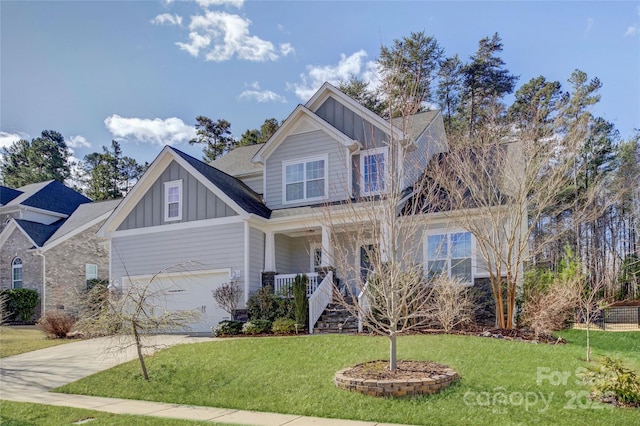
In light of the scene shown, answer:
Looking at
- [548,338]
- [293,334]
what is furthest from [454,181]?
[293,334]

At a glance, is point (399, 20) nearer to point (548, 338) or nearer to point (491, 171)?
point (491, 171)

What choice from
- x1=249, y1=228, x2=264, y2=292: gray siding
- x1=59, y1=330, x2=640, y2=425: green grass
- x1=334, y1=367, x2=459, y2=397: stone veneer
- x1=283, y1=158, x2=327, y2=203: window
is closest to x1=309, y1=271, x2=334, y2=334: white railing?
x1=59, y1=330, x2=640, y2=425: green grass

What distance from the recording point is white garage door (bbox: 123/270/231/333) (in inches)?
656

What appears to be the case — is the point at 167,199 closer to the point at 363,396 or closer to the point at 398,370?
the point at 398,370

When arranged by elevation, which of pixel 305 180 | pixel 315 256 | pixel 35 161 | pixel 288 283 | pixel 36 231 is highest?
pixel 35 161

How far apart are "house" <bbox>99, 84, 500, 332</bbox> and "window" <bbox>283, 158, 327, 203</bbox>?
0.04m

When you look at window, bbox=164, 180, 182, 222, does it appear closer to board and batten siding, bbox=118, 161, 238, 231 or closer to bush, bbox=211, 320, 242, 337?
board and batten siding, bbox=118, 161, 238, 231

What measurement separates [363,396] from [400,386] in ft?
1.89

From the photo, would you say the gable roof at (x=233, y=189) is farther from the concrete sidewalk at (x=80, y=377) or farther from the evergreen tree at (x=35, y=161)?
the evergreen tree at (x=35, y=161)

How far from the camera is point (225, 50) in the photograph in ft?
53.3

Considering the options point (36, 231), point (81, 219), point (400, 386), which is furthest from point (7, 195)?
point (400, 386)

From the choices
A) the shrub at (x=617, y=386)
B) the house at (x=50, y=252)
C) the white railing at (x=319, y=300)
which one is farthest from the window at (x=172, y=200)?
the shrub at (x=617, y=386)

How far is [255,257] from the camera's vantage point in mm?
16578

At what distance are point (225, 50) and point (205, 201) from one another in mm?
5252
